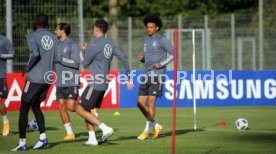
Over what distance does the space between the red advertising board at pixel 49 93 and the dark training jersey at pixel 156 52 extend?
10180 millimetres

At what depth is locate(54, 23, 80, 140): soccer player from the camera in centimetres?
1881

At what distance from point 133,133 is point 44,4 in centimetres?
1037

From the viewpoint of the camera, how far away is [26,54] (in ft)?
95.0

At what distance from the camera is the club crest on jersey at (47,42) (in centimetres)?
1645

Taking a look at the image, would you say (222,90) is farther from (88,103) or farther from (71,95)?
(88,103)

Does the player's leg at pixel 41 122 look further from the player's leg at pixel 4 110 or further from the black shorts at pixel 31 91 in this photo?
the player's leg at pixel 4 110

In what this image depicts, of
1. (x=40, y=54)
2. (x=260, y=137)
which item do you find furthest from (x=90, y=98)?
(x=260, y=137)

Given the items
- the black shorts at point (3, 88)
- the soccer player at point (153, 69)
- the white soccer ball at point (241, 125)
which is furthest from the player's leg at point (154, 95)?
the black shorts at point (3, 88)

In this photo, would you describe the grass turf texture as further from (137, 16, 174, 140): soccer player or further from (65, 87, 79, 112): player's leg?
(65, 87, 79, 112): player's leg

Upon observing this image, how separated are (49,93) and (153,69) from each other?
1048 cm

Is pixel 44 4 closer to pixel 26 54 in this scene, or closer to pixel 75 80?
pixel 26 54

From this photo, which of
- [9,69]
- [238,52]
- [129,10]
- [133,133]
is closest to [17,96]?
[9,69]

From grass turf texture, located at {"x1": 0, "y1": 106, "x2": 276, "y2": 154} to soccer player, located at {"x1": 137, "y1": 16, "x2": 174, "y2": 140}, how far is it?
1.95ft

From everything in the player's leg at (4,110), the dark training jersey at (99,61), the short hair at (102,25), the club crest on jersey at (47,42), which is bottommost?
the player's leg at (4,110)
